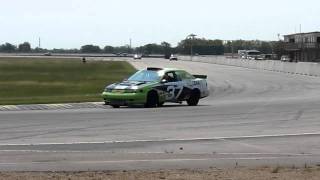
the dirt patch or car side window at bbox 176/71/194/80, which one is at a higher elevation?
car side window at bbox 176/71/194/80

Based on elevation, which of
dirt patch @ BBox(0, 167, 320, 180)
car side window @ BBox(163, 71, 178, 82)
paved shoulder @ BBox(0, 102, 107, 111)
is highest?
car side window @ BBox(163, 71, 178, 82)

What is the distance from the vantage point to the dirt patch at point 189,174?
854cm

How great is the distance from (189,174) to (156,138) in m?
5.22

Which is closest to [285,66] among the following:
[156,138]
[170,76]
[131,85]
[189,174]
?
[170,76]

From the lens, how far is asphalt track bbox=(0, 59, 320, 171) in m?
10.5

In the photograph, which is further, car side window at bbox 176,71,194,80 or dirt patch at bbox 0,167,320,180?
car side window at bbox 176,71,194,80

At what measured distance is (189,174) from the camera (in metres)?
8.84

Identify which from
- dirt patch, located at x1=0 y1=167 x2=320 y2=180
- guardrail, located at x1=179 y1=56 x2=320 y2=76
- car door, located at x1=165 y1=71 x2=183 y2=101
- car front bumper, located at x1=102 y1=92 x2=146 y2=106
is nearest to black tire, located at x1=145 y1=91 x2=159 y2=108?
car front bumper, located at x1=102 y1=92 x2=146 y2=106

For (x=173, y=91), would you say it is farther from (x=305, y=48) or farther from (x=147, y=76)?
(x=305, y=48)

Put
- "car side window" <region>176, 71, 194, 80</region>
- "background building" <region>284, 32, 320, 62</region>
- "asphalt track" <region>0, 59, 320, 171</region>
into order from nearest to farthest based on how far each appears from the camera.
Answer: "asphalt track" <region>0, 59, 320, 171</region> → "car side window" <region>176, 71, 194, 80</region> → "background building" <region>284, 32, 320, 62</region>

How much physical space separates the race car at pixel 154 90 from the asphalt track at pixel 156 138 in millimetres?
1511

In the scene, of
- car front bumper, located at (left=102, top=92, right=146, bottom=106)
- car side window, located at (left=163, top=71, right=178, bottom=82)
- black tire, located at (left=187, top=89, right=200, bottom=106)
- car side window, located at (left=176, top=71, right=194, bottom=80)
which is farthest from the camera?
black tire, located at (left=187, top=89, right=200, bottom=106)

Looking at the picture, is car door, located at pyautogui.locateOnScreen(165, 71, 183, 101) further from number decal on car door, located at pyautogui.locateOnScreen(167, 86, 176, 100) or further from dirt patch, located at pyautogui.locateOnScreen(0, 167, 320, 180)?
dirt patch, located at pyautogui.locateOnScreen(0, 167, 320, 180)

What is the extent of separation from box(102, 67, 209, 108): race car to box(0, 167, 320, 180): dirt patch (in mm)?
14357
